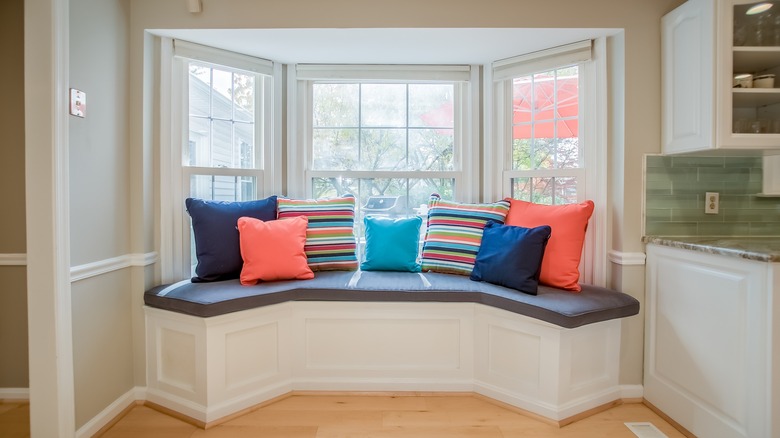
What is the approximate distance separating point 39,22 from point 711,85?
3.07 meters

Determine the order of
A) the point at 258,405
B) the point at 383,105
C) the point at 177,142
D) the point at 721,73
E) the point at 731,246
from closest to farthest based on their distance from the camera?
1. the point at 731,246
2. the point at 721,73
3. the point at 258,405
4. the point at 177,142
5. the point at 383,105

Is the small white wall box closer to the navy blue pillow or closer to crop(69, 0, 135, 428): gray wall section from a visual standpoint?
crop(69, 0, 135, 428): gray wall section

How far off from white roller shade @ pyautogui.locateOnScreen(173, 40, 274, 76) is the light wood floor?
6.89 ft

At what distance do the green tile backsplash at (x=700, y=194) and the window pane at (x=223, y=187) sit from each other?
254 cm

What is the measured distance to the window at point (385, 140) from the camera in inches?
113

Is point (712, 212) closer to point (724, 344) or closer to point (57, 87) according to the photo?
point (724, 344)

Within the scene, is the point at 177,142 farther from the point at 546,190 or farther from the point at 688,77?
the point at 688,77

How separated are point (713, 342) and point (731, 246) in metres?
0.46

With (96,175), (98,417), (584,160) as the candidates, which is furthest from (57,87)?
(584,160)

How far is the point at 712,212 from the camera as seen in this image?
87.4 inches

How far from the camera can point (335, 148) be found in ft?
9.43

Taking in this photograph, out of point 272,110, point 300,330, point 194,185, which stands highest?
point 272,110

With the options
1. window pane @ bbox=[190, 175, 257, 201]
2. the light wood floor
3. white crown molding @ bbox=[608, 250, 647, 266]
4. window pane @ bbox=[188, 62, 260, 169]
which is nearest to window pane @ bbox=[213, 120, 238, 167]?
window pane @ bbox=[188, 62, 260, 169]

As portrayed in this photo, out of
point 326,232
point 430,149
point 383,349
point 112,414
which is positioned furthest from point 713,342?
point 112,414
